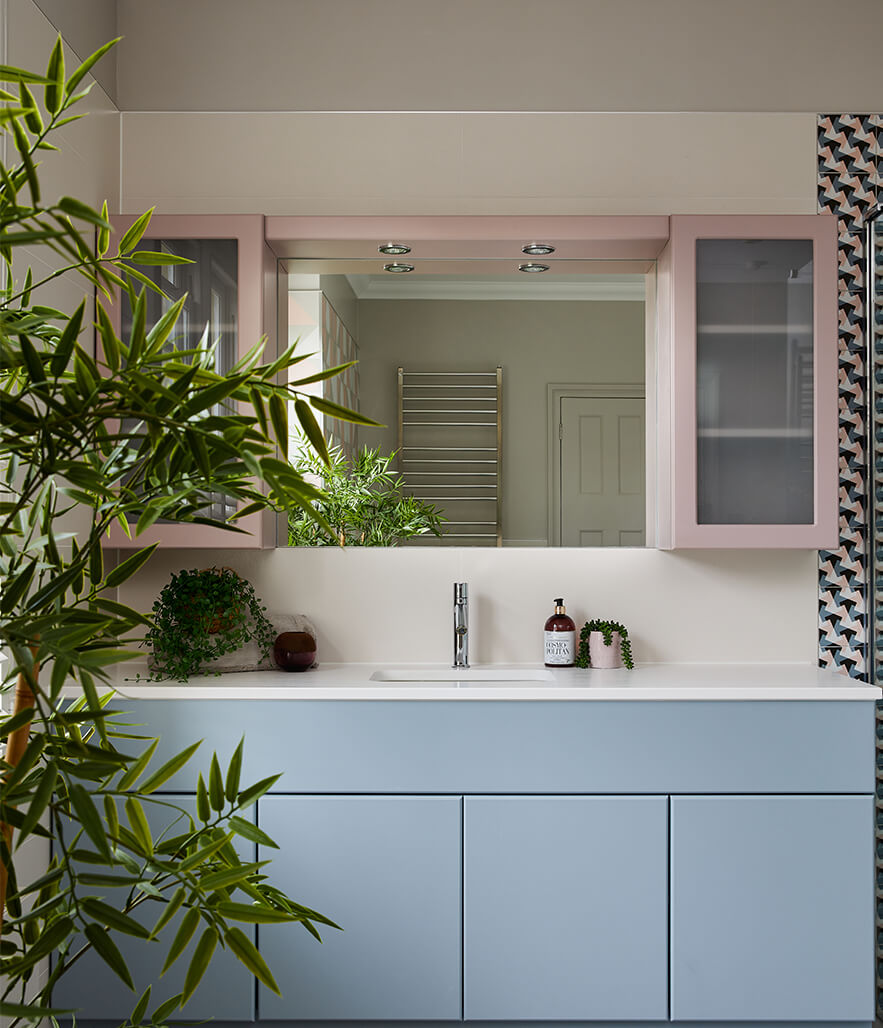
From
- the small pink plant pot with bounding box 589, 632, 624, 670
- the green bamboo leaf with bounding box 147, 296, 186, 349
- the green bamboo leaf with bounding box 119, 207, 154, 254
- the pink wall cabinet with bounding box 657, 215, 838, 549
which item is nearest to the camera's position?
the green bamboo leaf with bounding box 147, 296, 186, 349

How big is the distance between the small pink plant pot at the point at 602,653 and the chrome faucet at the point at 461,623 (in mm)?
339

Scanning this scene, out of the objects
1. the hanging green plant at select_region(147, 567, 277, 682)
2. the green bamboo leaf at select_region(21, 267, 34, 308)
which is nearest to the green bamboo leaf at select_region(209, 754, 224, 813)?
the green bamboo leaf at select_region(21, 267, 34, 308)

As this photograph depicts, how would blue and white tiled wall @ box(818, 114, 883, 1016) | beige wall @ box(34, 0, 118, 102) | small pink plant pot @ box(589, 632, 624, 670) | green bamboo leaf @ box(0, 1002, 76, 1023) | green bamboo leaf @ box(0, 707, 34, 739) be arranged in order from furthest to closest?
blue and white tiled wall @ box(818, 114, 883, 1016) → small pink plant pot @ box(589, 632, 624, 670) → beige wall @ box(34, 0, 118, 102) → green bamboo leaf @ box(0, 707, 34, 739) → green bamboo leaf @ box(0, 1002, 76, 1023)

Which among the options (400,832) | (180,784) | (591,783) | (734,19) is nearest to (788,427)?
(591,783)

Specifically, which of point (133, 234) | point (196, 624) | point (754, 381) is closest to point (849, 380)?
point (754, 381)

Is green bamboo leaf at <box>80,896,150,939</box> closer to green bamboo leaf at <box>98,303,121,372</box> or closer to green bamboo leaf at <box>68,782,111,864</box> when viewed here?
green bamboo leaf at <box>68,782,111,864</box>

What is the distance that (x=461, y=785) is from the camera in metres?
2.18

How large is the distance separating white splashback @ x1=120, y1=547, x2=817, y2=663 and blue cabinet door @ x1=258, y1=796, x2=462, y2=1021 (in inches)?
23.5

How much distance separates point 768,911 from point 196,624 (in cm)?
151

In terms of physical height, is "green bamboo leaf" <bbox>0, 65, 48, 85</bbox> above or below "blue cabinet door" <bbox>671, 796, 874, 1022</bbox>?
above

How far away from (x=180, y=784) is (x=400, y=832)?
51 cm

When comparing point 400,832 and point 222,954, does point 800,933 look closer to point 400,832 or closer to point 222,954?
point 400,832

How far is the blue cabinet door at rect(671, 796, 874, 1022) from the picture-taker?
217 cm

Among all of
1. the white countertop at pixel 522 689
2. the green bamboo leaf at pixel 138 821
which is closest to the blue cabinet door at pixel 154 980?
the white countertop at pixel 522 689
